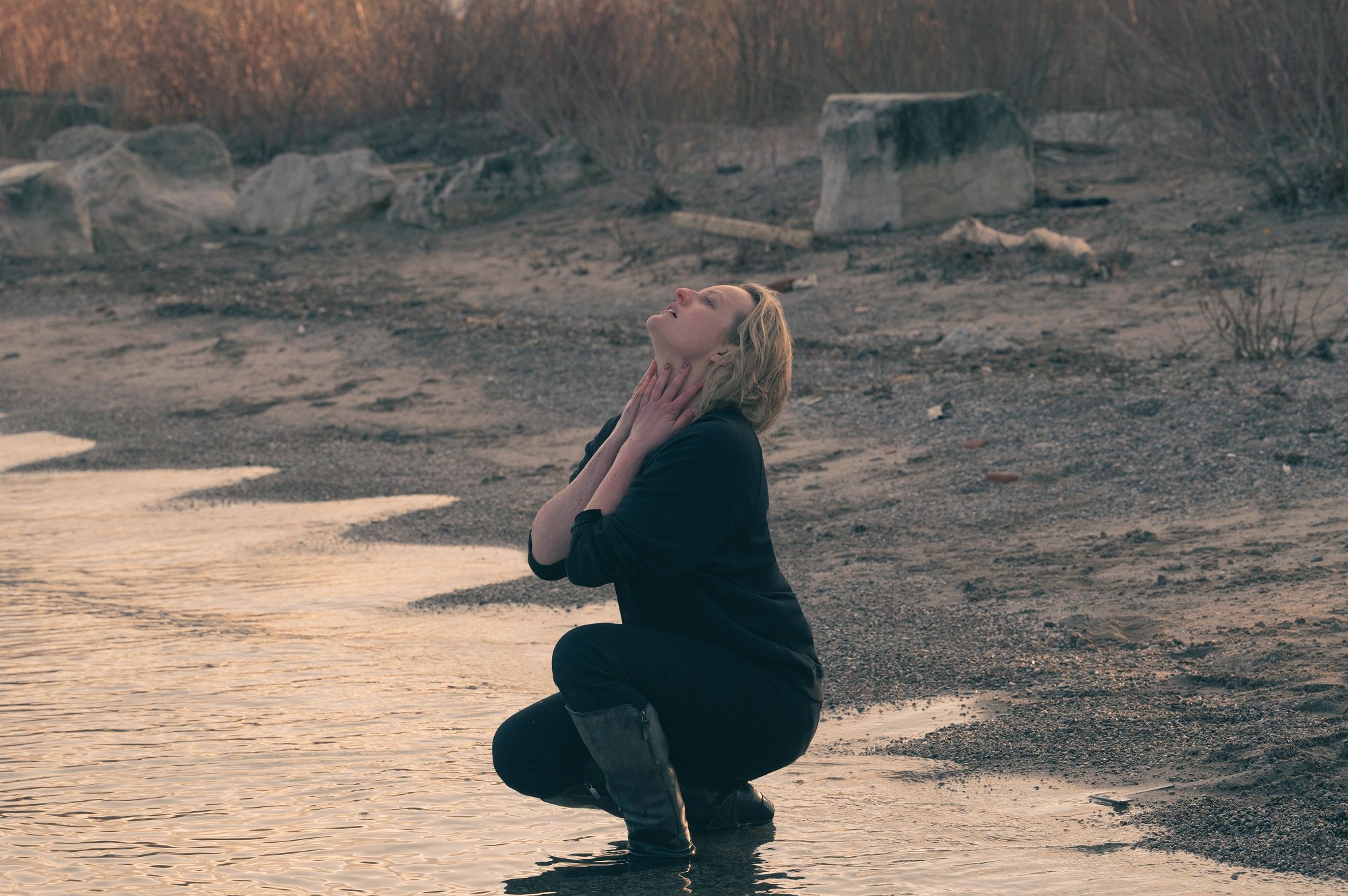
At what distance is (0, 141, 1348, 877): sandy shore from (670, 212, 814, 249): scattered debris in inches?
6.0

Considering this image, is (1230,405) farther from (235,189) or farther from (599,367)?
(235,189)

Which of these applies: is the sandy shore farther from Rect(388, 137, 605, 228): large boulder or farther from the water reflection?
the water reflection

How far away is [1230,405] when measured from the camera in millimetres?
7020

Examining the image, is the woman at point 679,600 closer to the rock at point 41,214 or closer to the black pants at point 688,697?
the black pants at point 688,697

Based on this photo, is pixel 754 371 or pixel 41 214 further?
pixel 41 214

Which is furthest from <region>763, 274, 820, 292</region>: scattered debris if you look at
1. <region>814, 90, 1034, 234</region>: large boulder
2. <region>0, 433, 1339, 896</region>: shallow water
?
<region>0, 433, 1339, 896</region>: shallow water

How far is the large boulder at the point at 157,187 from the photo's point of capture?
1612cm

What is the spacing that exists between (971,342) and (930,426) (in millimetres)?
1623

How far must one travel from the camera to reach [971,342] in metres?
9.04

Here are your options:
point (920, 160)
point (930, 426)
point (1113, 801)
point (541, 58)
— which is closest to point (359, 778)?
point (1113, 801)

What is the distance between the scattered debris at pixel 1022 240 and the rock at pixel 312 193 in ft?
23.0

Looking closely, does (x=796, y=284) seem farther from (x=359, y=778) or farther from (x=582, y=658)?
(x=582, y=658)

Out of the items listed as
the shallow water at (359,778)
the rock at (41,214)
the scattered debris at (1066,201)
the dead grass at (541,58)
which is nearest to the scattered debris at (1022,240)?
the scattered debris at (1066,201)

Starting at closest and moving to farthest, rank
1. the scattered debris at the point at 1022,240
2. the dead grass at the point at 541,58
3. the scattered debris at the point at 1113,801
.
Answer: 1. the scattered debris at the point at 1113,801
2. the scattered debris at the point at 1022,240
3. the dead grass at the point at 541,58
